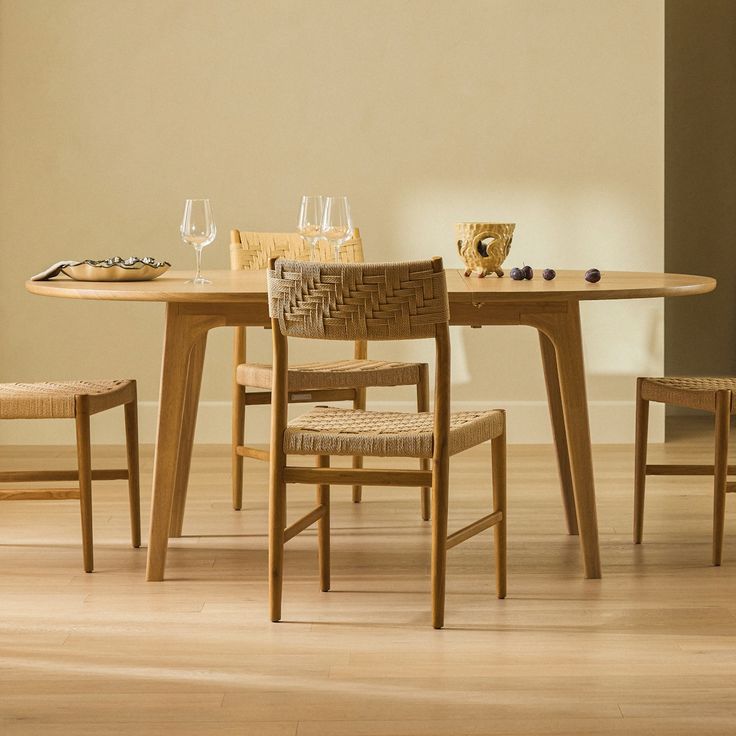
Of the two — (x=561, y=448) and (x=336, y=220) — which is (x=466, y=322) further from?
(x=561, y=448)

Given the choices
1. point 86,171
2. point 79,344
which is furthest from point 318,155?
point 79,344

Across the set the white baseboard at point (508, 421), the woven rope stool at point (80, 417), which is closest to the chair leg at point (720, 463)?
the woven rope stool at point (80, 417)

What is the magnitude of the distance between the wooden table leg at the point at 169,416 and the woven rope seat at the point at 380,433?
0.34m

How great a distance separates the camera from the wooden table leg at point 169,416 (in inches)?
109

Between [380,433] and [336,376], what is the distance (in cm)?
90

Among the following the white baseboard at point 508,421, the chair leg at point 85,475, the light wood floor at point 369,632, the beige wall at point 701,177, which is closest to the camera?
the light wood floor at point 369,632

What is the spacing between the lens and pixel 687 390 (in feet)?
9.95

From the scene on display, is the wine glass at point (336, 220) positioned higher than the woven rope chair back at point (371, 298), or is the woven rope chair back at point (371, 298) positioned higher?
the wine glass at point (336, 220)

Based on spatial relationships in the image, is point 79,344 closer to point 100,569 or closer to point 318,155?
point 318,155

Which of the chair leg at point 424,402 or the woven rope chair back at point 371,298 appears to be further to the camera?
the chair leg at point 424,402

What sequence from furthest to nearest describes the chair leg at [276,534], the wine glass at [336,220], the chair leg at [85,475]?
the wine glass at [336,220] → the chair leg at [85,475] → the chair leg at [276,534]

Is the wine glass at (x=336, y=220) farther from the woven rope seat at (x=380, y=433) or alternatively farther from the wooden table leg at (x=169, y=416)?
the woven rope seat at (x=380, y=433)

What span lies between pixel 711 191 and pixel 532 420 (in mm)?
1639

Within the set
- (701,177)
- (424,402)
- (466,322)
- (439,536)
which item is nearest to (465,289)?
(466,322)
